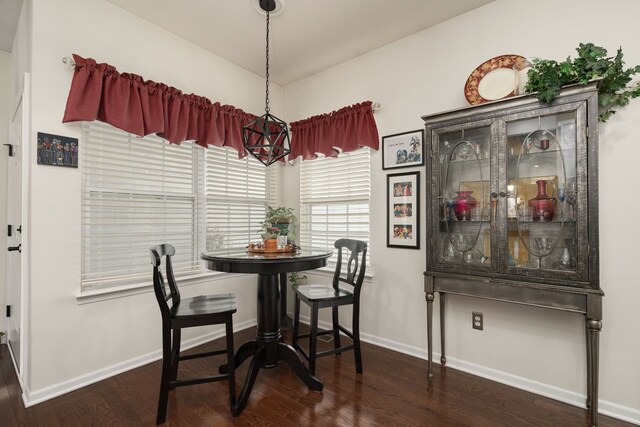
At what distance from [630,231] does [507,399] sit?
1322mm

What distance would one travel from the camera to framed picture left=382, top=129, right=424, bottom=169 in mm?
2732

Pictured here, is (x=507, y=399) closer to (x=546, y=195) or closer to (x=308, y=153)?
(x=546, y=195)

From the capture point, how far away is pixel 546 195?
1.91m

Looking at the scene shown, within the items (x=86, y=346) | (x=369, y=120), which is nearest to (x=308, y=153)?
(x=369, y=120)

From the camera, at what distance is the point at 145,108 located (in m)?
2.46

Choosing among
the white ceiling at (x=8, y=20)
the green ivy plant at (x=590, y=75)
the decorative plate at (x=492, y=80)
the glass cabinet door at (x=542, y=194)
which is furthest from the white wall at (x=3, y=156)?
the green ivy plant at (x=590, y=75)

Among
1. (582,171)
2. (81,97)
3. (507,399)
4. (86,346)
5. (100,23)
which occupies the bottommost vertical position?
(507,399)

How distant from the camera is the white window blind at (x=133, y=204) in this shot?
7.61 feet

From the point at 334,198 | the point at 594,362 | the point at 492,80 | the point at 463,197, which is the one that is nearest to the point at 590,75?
the point at 492,80

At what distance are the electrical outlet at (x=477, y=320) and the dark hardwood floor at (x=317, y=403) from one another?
384 millimetres

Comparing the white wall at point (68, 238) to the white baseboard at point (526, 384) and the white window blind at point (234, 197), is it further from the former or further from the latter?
the white baseboard at point (526, 384)

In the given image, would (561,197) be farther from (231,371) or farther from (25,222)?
(25,222)

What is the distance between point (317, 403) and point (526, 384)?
150cm

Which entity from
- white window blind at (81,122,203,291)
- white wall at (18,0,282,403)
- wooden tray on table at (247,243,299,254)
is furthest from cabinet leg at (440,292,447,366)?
white wall at (18,0,282,403)
